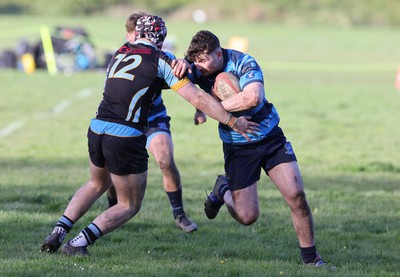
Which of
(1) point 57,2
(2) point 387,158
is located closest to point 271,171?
(2) point 387,158

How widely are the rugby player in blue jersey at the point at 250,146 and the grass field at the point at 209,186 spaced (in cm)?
39

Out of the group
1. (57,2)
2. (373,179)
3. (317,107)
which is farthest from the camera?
(57,2)

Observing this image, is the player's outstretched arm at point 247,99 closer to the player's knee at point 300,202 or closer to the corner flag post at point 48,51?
the player's knee at point 300,202

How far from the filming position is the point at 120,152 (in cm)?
711

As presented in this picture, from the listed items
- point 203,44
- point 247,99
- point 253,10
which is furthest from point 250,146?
point 253,10

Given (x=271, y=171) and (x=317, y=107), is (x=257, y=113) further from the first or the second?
(x=317, y=107)

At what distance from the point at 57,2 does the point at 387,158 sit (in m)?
52.8

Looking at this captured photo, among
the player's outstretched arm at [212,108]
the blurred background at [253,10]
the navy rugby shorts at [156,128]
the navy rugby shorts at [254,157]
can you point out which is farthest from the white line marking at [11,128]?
the blurred background at [253,10]

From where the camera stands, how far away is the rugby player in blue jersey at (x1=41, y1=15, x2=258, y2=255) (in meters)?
7.11

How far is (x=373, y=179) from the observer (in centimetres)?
1348

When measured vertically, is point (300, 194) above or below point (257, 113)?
below

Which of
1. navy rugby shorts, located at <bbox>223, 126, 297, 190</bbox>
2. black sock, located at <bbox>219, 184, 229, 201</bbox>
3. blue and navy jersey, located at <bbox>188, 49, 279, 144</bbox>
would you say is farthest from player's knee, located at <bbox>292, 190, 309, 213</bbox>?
black sock, located at <bbox>219, 184, 229, 201</bbox>

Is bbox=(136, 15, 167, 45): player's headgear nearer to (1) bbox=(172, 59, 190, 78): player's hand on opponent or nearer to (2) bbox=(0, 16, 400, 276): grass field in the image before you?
(1) bbox=(172, 59, 190, 78): player's hand on opponent

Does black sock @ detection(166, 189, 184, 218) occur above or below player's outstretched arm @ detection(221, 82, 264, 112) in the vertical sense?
below
